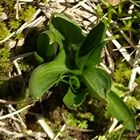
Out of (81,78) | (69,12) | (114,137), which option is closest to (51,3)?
(69,12)

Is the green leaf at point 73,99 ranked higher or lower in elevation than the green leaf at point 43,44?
lower

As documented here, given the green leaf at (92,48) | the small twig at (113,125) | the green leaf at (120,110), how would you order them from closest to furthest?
the green leaf at (92,48)
the green leaf at (120,110)
the small twig at (113,125)

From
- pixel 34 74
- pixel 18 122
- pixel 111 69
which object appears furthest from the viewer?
pixel 111 69

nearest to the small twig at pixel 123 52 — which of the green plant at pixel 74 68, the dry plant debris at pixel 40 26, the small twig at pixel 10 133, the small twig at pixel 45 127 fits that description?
the dry plant debris at pixel 40 26

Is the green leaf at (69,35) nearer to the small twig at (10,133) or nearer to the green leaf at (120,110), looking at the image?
the green leaf at (120,110)

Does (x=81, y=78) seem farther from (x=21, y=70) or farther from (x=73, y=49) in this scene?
(x=21, y=70)

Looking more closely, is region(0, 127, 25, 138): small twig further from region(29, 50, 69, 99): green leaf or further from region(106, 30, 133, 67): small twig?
region(106, 30, 133, 67): small twig

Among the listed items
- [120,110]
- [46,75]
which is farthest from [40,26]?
[120,110]
